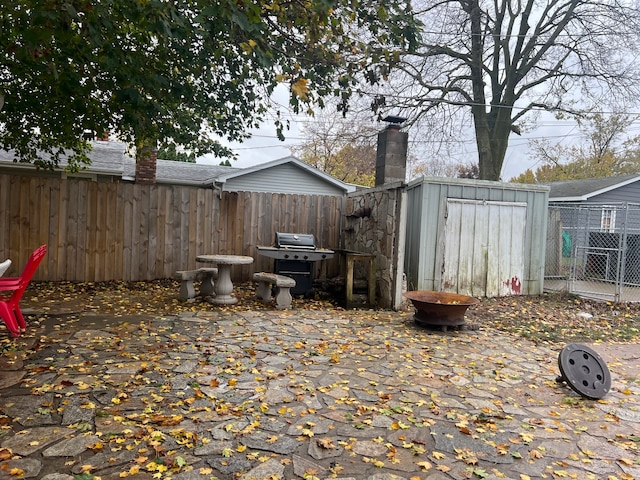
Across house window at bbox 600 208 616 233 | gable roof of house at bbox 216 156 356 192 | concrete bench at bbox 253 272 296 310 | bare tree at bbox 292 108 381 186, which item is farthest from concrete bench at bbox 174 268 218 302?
bare tree at bbox 292 108 381 186

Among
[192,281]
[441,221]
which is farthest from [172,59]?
[441,221]

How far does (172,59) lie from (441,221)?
499 cm

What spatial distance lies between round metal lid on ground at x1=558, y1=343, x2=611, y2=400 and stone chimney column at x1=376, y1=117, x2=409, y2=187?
16.1ft

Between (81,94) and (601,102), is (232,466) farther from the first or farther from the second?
(601,102)

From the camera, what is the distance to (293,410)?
3.00m

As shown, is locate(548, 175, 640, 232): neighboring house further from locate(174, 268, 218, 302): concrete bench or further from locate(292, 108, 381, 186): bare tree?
locate(174, 268, 218, 302): concrete bench

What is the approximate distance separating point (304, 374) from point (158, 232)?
5.17 m

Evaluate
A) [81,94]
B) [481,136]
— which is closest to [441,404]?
[81,94]

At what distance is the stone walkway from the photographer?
2344mm

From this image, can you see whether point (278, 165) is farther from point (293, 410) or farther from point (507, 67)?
point (293, 410)

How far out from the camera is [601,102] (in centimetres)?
1430

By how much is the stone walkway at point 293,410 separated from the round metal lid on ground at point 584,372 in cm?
10

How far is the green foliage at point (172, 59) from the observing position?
3402mm

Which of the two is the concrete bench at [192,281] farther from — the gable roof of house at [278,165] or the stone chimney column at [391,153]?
the gable roof of house at [278,165]
